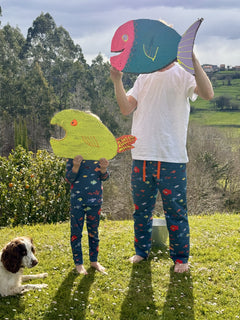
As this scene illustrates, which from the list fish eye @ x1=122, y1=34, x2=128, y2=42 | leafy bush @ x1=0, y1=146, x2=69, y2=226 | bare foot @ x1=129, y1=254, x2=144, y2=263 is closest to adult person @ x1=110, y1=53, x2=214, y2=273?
fish eye @ x1=122, y1=34, x2=128, y2=42

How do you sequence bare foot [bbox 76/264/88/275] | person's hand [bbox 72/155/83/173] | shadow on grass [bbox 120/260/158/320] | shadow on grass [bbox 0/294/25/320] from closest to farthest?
shadow on grass [bbox 0/294/25/320]
shadow on grass [bbox 120/260/158/320]
person's hand [bbox 72/155/83/173]
bare foot [bbox 76/264/88/275]

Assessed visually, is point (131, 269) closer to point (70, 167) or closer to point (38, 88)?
point (70, 167)

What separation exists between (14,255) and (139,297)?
1.06 meters

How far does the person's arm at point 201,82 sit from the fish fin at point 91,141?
96cm

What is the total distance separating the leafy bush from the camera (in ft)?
20.6

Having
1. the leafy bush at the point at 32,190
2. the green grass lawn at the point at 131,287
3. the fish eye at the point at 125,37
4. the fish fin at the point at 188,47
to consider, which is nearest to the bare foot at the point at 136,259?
the green grass lawn at the point at 131,287

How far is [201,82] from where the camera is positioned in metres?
3.00

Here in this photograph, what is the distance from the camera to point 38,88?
30.1 m

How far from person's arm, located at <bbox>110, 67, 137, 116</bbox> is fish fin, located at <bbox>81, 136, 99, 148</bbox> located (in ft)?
1.45

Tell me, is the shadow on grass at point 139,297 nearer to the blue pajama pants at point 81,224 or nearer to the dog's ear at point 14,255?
the blue pajama pants at point 81,224

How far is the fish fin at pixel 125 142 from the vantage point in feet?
10.2

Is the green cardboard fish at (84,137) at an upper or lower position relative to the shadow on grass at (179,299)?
upper

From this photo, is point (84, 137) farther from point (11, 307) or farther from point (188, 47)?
point (11, 307)

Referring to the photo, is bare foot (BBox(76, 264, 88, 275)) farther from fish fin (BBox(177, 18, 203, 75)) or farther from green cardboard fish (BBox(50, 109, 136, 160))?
fish fin (BBox(177, 18, 203, 75))
